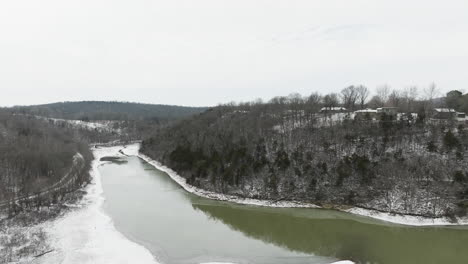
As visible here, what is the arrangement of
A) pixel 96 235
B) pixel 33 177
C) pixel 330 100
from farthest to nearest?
pixel 330 100 < pixel 33 177 < pixel 96 235

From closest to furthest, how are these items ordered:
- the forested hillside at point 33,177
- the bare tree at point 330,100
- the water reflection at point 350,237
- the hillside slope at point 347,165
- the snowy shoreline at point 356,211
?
1. the water reflection at point 350,237
2. the snowy shoreline at point 356,211
3. the hillside slope at point 347,165
4. the forested hillside at point 33,177
5. the bare tree at point 330,100

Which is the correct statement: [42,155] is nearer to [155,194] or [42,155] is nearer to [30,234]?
[155,194]

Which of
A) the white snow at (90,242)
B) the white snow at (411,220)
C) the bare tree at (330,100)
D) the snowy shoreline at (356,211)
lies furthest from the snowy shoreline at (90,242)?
the bare tree at (330,100)

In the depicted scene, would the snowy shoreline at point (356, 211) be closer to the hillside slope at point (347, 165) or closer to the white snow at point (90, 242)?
the hillside slope at point (347, 165)

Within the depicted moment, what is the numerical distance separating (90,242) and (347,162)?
25396 mm

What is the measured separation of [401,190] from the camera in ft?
94.3

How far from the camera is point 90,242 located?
20.3 metres

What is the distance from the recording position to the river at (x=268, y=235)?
1866 centimetres

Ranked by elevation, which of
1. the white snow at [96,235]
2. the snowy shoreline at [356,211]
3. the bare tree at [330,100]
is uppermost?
the bare tree at [330,100]

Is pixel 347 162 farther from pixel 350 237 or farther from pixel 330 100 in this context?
pixel 330 100

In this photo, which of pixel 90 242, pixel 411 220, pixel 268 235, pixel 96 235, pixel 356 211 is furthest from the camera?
pixel 356 211

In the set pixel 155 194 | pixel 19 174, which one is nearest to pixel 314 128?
pixel 155 194

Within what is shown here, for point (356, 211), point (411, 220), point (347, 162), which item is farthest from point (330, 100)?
point (411, 220)

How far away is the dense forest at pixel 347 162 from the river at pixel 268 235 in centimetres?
309
